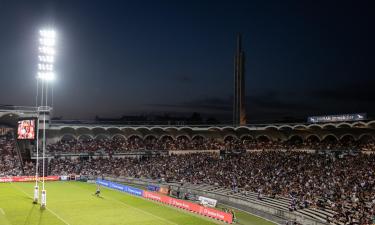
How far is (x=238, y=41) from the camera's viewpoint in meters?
94.8

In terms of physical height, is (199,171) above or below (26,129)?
below

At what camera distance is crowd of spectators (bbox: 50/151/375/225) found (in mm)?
37116

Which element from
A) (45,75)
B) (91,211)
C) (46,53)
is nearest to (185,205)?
(91,211)

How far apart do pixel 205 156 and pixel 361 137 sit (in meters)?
24.1

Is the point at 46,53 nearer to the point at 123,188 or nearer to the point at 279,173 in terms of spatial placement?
the point at 123,188

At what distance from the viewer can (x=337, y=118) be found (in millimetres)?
56438

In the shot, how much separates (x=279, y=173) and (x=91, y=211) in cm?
2257

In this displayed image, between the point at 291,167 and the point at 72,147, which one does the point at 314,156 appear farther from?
the point at 72,147

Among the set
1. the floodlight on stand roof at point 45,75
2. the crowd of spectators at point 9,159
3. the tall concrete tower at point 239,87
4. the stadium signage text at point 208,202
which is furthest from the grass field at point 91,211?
the tall concrete tower at point 239,87

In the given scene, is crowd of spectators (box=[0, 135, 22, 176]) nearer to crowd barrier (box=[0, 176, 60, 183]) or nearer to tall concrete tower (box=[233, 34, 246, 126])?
crowd barrier (box=[0, 176, 60, 183])

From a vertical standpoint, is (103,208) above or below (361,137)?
below

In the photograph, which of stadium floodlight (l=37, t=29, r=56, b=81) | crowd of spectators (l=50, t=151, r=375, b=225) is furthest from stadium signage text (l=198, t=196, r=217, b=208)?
stadium floodlight (l=37, t=29, r=56, b=81)

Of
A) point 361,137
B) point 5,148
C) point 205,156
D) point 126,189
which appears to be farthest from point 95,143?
point 361,137

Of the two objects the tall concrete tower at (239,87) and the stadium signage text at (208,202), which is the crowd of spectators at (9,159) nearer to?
the stadium signage text at (208,202)
